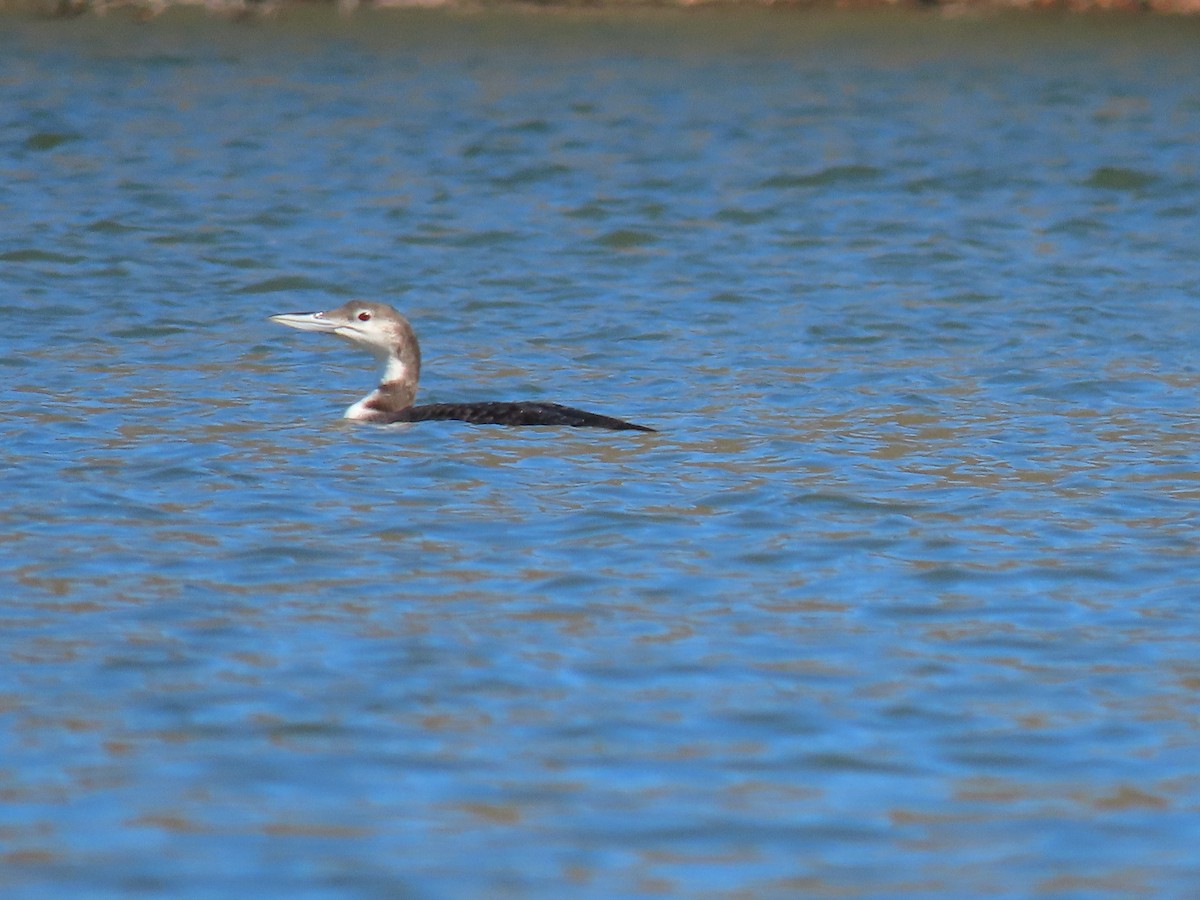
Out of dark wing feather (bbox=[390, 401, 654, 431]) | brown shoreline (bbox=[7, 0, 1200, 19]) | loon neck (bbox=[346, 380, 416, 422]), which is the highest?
brown shoreline (bbox=[7, 0, 1200, 19])

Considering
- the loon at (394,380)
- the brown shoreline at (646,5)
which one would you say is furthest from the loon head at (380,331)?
the brown shoreline at (646,5)

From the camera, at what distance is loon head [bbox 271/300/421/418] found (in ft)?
34.5

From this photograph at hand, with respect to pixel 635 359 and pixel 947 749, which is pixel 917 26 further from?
pixel 947 749

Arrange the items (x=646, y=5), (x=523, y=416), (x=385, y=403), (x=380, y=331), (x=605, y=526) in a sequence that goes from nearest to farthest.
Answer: (x=605, y=526) < (x=523, y=416) < (x=385, y=403) < (x=380, y=331) < (x=646, y=5)

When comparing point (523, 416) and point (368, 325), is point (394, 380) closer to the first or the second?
point (368, 325)

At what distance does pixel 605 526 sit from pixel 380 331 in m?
3.14

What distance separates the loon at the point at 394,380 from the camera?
31.5ft

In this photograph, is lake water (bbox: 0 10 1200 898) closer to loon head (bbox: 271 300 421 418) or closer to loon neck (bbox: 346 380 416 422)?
loon neck (bbox: 346 380 416 422)

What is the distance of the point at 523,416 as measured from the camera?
9.53 m

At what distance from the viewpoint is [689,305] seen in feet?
44.1

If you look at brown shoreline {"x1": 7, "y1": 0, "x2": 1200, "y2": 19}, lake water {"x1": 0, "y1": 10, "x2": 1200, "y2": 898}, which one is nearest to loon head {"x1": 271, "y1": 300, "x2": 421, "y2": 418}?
lake water {"x1": 0, "y1": 10, "x2": 1200, "y2": 898}

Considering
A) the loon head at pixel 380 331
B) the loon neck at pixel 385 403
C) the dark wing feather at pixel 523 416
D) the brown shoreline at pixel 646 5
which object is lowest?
the loon neck at pixel 385 403

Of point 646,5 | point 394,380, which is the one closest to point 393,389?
point 394,380

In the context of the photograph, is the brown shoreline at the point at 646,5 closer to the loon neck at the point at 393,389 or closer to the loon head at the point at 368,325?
the loon head at the point at 368,325
